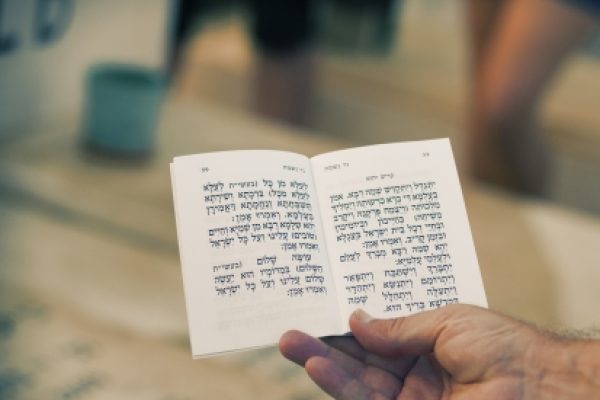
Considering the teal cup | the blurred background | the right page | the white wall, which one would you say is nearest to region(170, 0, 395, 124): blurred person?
the blurred background

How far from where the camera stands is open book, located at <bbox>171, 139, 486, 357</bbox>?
0.57 meters

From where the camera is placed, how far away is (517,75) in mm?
1441

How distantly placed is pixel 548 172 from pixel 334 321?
1.14m

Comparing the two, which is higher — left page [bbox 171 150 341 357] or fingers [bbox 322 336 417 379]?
left page [bbox 171 150 341 357]

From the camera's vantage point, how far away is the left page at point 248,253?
57 cm

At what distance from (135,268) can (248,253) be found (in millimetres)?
583

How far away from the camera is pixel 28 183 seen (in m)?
1.21

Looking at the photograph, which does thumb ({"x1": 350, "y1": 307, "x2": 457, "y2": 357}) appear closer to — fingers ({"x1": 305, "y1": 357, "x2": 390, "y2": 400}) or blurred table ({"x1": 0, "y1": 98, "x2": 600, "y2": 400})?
fingers ({"x1": 305, "y1": 357, "x2": 390, "y2": 400})

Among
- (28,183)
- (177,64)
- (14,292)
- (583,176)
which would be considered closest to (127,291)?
(14,292)

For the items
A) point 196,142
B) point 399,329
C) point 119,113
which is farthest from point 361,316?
point 119,113

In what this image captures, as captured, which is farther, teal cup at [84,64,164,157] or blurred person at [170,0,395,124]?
blurred person at [170,0,395,124]

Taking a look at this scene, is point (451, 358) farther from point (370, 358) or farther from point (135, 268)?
point (135, 268)

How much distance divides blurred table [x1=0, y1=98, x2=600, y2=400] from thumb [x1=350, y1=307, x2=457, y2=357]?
154 mm

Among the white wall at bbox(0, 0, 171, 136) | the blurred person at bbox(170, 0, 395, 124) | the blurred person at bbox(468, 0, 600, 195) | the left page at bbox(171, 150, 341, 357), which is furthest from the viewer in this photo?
the blurred person at bbox(170, 0, 395, 124)
